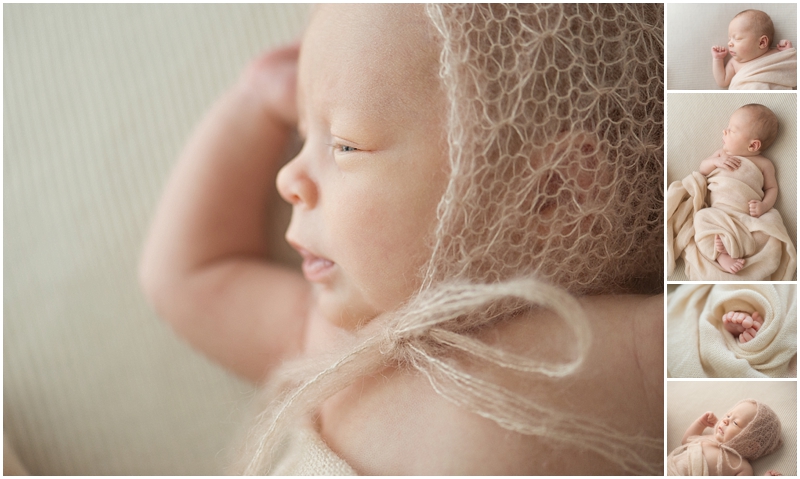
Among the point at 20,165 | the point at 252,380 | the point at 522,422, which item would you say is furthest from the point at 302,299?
the point at 20,165

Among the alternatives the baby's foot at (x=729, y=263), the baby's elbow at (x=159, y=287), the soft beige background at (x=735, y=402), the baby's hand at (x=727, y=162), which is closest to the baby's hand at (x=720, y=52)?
the baby's hand at (x=727, y=162)

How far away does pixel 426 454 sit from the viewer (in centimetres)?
63

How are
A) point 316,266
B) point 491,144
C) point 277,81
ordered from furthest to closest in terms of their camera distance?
point 277,81
point 316,266
point 491,144

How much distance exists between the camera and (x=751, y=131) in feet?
2.11

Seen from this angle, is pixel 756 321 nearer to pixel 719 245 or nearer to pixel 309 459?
pixel 719 245

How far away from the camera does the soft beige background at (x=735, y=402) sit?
653 mm

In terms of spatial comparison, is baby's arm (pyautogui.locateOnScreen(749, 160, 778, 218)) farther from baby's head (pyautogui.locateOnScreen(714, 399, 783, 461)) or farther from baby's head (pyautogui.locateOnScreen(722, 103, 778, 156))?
baby's head (pyautogui.locateOnScreen(714, 399, 783, 461))

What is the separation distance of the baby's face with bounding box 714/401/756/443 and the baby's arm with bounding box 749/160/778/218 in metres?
0.19

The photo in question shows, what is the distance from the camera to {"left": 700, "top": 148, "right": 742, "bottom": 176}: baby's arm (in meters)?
0.65

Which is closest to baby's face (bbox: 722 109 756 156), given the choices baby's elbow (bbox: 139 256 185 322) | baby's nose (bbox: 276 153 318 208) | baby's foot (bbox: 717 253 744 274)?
baby's foot (bbox: 717 253 744 274)

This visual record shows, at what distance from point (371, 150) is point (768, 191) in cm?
40

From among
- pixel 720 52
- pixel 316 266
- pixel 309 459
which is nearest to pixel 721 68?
pixel 720 52

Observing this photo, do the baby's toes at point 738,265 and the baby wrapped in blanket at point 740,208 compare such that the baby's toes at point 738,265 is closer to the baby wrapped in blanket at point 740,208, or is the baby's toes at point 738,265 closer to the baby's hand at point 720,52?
the baby wrapped in blanket at point 740,208

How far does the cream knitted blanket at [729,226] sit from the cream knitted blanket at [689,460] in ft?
0.58
